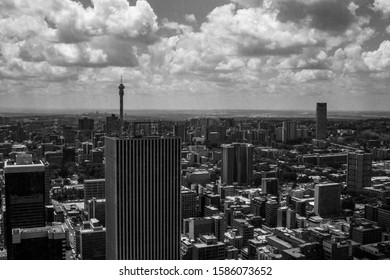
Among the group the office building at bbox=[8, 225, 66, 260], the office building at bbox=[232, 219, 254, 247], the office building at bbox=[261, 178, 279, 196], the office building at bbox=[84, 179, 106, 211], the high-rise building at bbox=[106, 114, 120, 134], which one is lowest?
the office building at bbox=[232, 219, 254, 247]

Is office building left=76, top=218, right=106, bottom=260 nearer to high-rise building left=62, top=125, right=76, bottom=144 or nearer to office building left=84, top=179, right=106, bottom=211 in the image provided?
office building left=84, top=179, right=106, bottom=211

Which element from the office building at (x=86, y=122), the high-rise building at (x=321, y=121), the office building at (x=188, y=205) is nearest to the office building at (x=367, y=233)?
the high-rise building at (x=321, y=121)

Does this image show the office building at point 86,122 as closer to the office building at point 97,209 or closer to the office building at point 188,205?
the office building at point 97,209

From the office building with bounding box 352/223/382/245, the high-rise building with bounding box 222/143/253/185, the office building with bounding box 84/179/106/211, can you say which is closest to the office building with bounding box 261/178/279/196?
the high-rise building with bounding box 222/143/253/185

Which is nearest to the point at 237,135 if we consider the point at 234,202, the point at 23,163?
the point at 234,202

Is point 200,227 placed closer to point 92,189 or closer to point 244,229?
point 244,229

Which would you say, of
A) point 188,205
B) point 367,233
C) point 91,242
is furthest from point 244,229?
point 91,242

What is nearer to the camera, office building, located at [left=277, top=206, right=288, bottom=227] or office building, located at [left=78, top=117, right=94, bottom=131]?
office building, located at [left=78, top=117, right=94, bottom=131]
